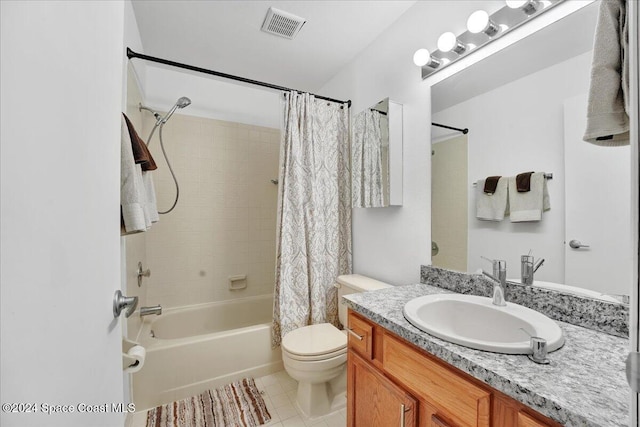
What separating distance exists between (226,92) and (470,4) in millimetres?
2082

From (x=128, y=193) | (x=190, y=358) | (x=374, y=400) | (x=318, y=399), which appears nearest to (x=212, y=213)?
(x=190, y=358)

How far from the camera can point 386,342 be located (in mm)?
1006

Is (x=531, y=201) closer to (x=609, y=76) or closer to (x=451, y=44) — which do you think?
(x=609, y=76)

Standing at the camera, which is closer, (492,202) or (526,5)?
(526,5)

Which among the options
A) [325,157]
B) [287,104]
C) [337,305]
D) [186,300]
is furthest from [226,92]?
[337,305]

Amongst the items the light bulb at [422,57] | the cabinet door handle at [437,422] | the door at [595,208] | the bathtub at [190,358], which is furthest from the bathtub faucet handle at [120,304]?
the light bulb at [422,57]

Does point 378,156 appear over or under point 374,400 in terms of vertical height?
over

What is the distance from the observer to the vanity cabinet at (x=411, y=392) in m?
0.66

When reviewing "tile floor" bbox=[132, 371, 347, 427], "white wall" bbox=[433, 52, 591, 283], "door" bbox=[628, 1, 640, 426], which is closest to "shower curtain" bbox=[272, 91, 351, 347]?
"tile floor" bbox=[132, 371, 347, 427]

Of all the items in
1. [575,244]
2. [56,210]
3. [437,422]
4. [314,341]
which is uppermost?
[56,210]

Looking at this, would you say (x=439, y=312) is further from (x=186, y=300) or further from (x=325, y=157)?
(x=186, y=300)

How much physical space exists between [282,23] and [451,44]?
1.08 metres

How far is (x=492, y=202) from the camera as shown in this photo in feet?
4.02

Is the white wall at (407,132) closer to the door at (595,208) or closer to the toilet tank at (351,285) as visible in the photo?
the toilet tank at (351,285)
